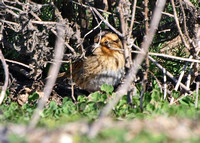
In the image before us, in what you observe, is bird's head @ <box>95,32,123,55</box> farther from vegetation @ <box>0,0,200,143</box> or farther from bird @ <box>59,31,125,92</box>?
vegetation @ <box>0,0,200,143</box>

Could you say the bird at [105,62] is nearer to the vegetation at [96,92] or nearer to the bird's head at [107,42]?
the bird's head at [107,42]

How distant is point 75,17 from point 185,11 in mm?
1961

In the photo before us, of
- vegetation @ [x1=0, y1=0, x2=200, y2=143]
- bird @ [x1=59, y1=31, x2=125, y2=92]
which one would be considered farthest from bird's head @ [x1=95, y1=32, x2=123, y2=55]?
vegetation @ [x1=0, y1=0, x2=200, y2=143]

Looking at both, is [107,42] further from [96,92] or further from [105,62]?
[96,92]

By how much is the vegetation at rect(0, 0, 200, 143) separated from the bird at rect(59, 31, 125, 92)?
0.44 meters

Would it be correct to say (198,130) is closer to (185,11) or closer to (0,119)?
(0,119)

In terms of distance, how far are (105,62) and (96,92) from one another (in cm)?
140

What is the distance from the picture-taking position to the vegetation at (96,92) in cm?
302

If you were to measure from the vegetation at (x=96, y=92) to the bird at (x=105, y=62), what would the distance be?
441 millimetres

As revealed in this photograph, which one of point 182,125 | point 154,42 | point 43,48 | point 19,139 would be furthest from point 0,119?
point 154,42

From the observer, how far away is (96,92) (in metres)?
5.54

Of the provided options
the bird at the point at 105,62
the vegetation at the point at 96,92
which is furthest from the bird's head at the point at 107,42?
the vegetation at the point at 96,92

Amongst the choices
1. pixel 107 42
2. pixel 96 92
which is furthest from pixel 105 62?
pixel 96 92

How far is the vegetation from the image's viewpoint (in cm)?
302
